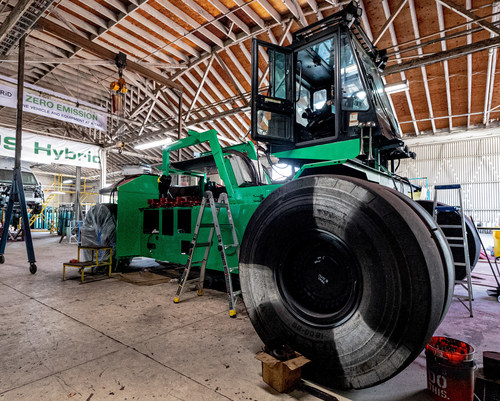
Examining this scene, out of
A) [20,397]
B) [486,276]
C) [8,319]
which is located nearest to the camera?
[20,397]

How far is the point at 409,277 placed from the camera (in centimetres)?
154

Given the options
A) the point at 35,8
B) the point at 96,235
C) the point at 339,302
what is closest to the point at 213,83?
the point at 35,8

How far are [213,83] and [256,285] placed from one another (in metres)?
10.8

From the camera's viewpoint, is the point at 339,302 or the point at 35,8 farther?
the point at 35,8

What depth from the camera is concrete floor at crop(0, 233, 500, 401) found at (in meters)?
1.78

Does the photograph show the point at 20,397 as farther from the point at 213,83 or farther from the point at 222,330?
the point at 213,83

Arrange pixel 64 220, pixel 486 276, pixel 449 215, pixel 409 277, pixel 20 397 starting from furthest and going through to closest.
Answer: pixel 64 220 < pixel 486 276 < pixel 449 215 < pixel 20 397 < pixel 409 277

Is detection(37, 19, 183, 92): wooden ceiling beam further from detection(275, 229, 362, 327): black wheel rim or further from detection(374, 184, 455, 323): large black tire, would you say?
detection(374, 184, 455, 323): large black tire

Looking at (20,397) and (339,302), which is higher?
(339,302)

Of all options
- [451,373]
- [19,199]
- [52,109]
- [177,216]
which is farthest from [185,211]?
[52,109]

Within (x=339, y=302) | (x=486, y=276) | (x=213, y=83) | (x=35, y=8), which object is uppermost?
(x=213, y=83)

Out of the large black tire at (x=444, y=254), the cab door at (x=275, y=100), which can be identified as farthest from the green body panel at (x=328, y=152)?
the large black tire at (x=444, y=254)

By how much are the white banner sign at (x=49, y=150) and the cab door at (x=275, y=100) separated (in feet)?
34.8

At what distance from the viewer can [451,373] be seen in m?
A: 1.59
